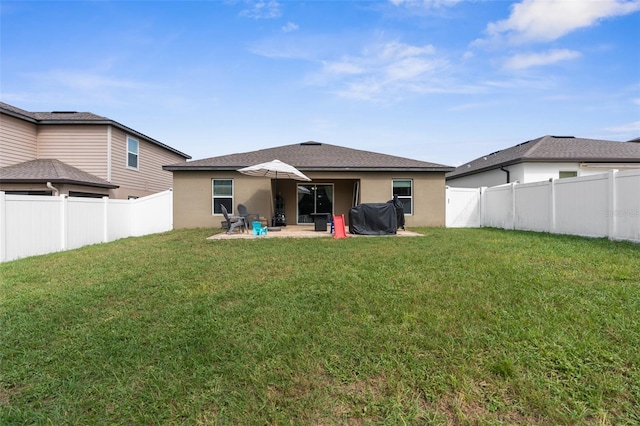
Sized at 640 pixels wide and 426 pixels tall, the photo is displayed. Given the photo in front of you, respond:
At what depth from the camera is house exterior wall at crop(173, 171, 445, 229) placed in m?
13.2

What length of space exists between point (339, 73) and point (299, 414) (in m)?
12.5

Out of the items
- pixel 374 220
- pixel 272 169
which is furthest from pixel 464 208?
pixel 272 169

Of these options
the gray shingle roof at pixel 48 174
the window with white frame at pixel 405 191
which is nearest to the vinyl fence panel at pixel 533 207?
the window with white frame at pixel 405 191

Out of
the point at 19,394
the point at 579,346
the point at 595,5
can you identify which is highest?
the point at 595,5

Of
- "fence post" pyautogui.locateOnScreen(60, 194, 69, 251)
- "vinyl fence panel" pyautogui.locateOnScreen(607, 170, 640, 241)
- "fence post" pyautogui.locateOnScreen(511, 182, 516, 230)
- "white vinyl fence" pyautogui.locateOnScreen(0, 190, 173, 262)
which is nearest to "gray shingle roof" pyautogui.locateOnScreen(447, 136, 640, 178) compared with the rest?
"fence post" pyautogui.locateOnScreen(511, 182, 516, 230)

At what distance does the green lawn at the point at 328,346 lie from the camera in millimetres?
2100

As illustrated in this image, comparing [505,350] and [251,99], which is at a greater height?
[251,99]

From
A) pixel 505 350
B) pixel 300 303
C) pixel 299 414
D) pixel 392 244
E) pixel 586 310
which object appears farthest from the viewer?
pixel 392 244

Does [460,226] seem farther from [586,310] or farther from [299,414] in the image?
[299,414]

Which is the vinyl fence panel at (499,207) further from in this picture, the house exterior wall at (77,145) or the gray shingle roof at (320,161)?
the house exterior wall at (77,145)

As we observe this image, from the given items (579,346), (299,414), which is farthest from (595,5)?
(299,414)

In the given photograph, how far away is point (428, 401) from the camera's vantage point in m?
2.16

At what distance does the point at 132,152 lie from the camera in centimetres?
1591

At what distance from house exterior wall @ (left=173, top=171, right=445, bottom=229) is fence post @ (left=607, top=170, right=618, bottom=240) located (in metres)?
6.10
